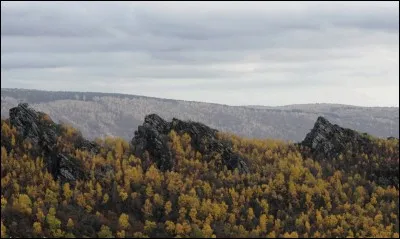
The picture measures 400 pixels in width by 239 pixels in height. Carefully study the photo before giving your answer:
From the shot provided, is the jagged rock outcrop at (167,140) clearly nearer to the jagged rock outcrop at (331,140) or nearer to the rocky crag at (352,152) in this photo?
the jagged rock outcrop at (331,140)

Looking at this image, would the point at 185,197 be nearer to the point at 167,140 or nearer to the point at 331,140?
the point at 167,140

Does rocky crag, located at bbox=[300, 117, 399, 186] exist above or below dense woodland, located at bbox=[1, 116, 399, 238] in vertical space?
above

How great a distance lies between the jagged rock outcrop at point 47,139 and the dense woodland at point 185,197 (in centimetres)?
193

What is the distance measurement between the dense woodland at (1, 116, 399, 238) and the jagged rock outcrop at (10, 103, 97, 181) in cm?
193

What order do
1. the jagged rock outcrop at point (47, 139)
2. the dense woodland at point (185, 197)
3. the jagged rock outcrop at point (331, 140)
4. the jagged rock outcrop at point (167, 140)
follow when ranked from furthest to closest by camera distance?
the jagged rock outcrop at point (331, 140)
the jagged rock outcrop at point (167, 140)
the jagged rock outcrop at point (47, 139)
the dense woodland at point (185, 197)

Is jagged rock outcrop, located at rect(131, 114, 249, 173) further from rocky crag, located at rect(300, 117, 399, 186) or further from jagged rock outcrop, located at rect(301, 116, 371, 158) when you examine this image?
rocky crag, located at rect(300, 117, 399, 186)

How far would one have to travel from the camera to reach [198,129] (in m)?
181

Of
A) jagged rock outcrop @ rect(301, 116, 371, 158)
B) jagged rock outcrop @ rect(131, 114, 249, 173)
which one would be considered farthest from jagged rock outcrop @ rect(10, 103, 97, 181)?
jagged rock outcrop @ rect(301, 116, 371, 158)

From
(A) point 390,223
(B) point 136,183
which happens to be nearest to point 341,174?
(A) point 390,223

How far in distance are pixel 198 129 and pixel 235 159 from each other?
57.1ft

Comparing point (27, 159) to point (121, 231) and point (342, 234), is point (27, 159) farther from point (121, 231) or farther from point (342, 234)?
point (342, 234)

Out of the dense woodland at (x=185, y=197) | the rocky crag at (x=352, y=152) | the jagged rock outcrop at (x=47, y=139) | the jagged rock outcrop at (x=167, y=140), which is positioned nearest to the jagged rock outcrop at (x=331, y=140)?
the rocky crag at (x=352, y=152)

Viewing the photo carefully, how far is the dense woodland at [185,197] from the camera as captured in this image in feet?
399

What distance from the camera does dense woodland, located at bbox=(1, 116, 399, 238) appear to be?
4786 inches
